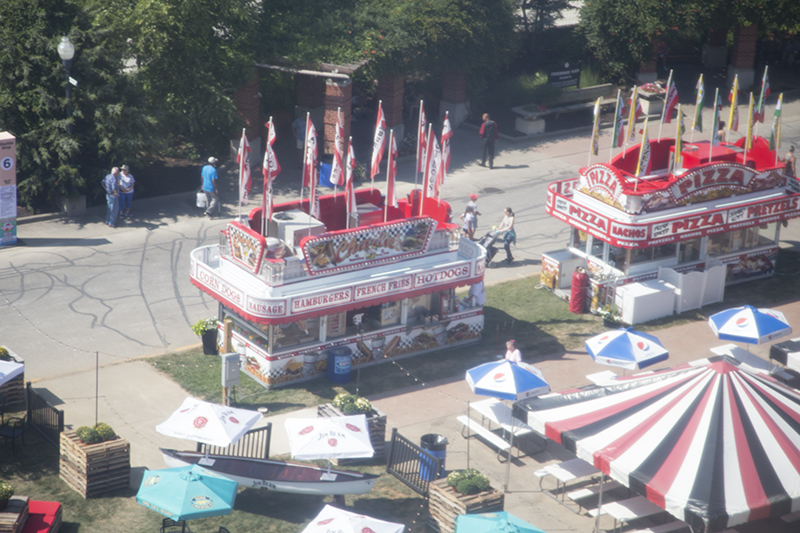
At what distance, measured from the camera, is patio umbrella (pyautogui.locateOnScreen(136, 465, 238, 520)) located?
14086mm

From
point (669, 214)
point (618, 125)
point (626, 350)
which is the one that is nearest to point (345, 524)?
point (626, 350)

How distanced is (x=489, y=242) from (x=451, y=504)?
1306 cm

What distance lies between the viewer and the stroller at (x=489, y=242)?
27.8 m

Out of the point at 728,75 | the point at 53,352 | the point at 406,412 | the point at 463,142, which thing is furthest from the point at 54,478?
the point at 728,75

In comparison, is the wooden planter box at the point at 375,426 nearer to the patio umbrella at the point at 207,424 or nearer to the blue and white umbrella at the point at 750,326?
the patio umbrella at the point at 207,424

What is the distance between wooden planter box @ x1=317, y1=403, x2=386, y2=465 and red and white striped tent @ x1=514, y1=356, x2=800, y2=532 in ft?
9.23

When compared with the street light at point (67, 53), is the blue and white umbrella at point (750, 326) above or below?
below

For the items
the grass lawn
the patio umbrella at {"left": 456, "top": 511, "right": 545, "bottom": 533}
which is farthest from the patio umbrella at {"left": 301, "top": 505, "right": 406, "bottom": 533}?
the grass lawn

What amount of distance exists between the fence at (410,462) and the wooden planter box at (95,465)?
4807mm

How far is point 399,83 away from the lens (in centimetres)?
3572

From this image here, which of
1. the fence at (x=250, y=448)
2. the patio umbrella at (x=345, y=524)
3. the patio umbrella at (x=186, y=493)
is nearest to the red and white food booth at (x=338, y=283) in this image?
the fence at (x=250, y=448)

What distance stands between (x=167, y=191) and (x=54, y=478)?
16.4m

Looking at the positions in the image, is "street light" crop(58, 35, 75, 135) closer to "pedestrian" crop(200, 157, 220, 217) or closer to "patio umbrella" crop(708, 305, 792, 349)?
"pedestrian" crop(200, 157, 220, 217)

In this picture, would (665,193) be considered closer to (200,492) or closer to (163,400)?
(163,400)
